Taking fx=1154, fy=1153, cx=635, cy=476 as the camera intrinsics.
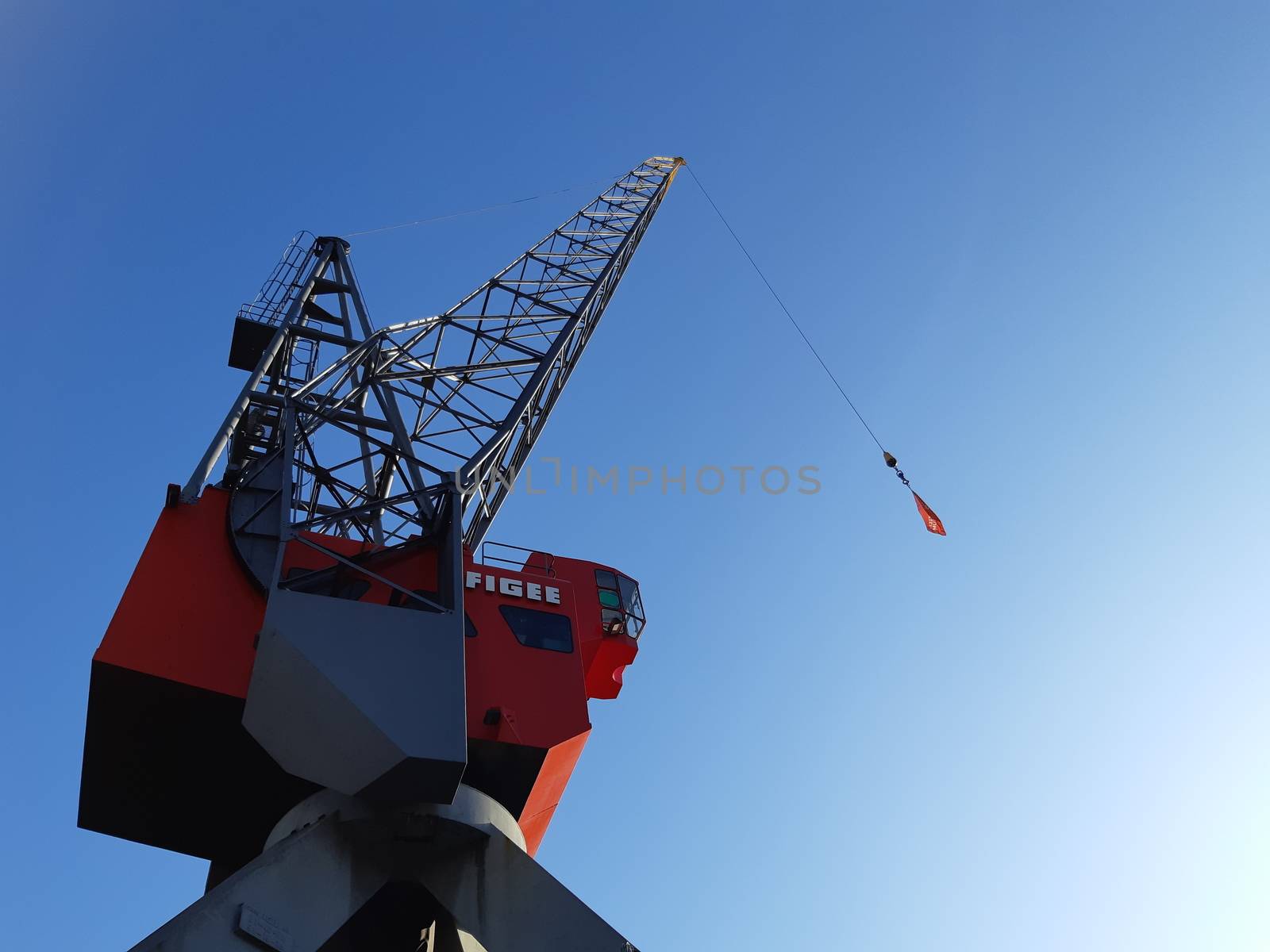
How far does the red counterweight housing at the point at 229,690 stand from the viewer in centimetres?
1761

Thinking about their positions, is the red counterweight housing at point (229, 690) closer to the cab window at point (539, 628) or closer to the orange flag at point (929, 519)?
the cab window at point (539, 628)

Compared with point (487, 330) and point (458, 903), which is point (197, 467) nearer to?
point (458, 903)

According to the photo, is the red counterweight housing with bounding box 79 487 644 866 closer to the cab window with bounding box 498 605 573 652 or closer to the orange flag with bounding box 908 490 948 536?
the cab window with bounding box 498 605 573 652

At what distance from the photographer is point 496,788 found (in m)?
19.1

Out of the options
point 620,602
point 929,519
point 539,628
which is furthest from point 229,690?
point 929,519

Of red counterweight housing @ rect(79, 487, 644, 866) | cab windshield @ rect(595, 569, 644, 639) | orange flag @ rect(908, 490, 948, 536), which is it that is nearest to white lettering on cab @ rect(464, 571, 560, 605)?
red counterweight housing @ rect(79, 487, 644, 866)

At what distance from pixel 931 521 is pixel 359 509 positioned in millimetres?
18382

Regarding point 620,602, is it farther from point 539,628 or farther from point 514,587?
point 539,628

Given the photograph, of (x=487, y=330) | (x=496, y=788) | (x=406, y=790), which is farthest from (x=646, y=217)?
(x=406, y=790)

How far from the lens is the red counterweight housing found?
693 inches

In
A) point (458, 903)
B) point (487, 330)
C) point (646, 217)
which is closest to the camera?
point (458, 903)

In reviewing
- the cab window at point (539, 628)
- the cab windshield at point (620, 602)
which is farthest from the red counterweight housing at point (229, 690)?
the cab windshield at point (620, 602)

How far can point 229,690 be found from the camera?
17.5 meters

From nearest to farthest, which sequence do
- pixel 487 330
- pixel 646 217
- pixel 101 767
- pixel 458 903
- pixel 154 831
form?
pixel 458 903
pixel 101 767
pixel 154 831
pixel 487 330
pixel 646 217
